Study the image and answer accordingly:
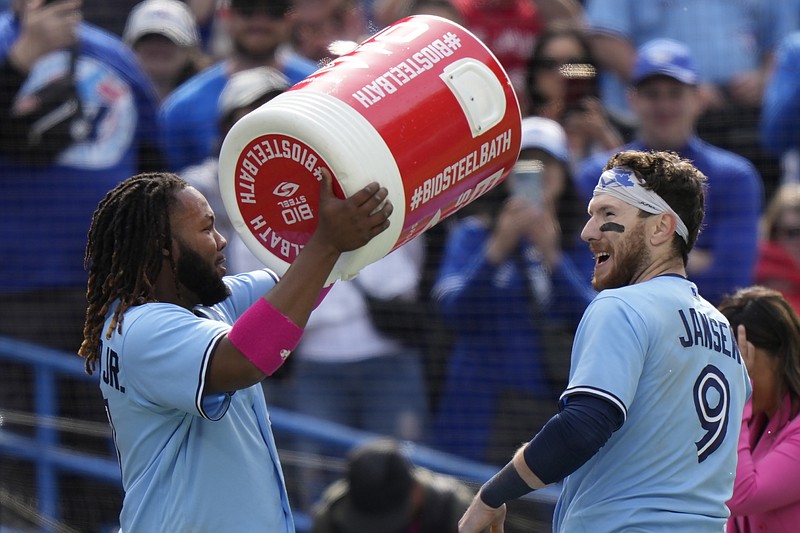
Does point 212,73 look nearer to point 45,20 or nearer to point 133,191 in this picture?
point 45,20

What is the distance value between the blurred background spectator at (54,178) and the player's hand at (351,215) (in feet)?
11.5

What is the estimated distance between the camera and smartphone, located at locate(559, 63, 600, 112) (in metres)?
6.09

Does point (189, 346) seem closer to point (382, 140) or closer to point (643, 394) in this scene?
point (382, 140)

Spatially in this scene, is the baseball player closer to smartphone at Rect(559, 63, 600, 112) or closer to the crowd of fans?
the crowd of fans

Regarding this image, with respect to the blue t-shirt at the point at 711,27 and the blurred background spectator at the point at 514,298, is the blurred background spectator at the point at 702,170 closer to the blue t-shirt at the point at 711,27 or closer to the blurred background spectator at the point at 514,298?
the blurred background spectator at the point at 514,298

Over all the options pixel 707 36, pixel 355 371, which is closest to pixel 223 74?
pixel 355 371

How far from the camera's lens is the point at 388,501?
13.7ft

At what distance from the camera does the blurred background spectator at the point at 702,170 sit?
18.1 ft

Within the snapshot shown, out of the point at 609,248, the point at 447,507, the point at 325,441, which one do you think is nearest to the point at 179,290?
the point at 609,248

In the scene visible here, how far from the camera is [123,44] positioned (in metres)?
6.31

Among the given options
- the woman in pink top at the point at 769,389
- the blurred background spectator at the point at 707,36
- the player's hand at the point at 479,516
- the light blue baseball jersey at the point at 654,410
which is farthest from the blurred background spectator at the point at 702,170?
the player's hand at the point at 479,516

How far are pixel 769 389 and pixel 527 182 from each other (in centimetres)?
223

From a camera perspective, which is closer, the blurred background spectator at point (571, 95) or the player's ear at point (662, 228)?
the player's ear at point (662, 228)

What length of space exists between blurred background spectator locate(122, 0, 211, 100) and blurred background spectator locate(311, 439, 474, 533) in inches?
114
